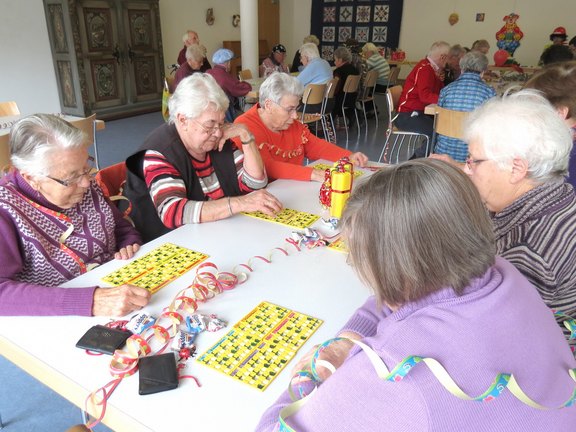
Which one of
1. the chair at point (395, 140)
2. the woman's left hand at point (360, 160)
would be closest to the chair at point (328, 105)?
the chair at point (395, 140)

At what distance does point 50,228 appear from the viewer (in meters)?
1.48

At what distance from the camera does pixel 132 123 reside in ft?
24.1

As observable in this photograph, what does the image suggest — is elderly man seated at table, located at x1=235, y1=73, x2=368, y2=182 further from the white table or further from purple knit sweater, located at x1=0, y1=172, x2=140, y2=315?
purple knit sweater, located at x1=0, y1=172, x2=140, y2=315

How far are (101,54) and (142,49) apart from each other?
0.80m

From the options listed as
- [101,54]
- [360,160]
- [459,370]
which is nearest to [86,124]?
[360,160]

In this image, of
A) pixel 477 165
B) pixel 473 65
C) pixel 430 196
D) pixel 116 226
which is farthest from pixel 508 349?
pixel 473 65

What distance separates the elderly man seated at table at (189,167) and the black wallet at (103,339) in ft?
2.35

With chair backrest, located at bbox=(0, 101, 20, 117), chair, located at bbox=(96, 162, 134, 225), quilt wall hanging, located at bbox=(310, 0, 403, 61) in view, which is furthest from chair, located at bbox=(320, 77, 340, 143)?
quilt wall hanging, located at bbox=(310, 0, 403, 61)

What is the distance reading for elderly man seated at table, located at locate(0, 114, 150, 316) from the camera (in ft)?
3.95

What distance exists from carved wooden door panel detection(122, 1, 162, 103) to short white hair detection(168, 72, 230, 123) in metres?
6.41

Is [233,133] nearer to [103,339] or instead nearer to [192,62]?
[103,339]

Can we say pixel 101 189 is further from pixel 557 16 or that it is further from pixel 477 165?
pixel 557 16

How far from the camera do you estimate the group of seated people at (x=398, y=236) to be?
0.70 metres

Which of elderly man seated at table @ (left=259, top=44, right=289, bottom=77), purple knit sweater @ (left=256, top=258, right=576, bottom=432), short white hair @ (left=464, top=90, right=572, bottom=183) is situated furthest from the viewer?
elderly man seated at table @ (left=259, top=44, right=289, bottom=77)
